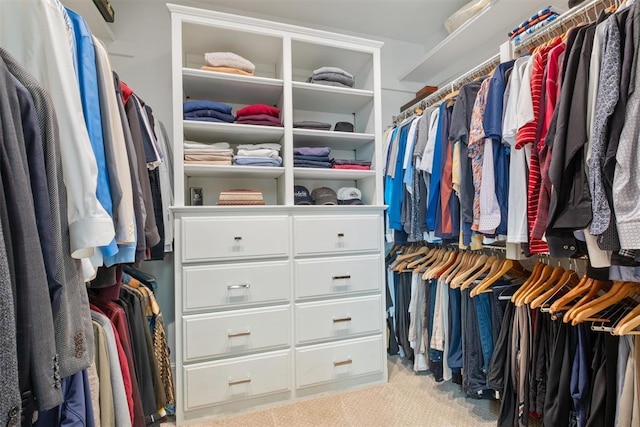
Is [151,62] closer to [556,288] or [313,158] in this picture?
[313,158]

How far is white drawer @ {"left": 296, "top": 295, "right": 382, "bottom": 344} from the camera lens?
1688 millimetres

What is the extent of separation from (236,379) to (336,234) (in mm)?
943

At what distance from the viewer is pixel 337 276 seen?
69.2 inches

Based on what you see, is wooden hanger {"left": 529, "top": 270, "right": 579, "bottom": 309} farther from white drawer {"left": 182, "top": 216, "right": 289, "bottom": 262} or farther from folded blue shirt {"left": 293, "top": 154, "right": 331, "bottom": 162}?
folded blue shirt {"left": 293, "top": 154, "right": 331, "bottom": 162}

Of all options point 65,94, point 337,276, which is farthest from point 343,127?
point 65,94

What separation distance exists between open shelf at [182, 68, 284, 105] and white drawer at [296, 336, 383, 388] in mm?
1547

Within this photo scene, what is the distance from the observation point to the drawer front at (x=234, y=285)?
1.52m

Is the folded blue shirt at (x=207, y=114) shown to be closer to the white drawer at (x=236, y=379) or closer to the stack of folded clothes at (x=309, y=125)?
the stack of folded clothes at (x=309, y=125)

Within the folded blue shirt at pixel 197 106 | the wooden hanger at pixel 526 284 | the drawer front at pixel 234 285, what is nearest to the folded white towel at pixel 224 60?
the folded blue shirt at pixel 197 106

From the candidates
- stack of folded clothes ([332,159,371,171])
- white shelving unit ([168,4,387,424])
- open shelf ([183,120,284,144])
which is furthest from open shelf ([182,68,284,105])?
stack of folded clothes ([332,159,371,171])

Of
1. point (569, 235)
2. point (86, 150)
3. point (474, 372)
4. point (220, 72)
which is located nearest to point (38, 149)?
point (86, 150)

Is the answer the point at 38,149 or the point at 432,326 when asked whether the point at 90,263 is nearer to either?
the point at 38,149

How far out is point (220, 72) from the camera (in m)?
1.67

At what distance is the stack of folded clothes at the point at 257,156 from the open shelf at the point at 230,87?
14.1 inches
